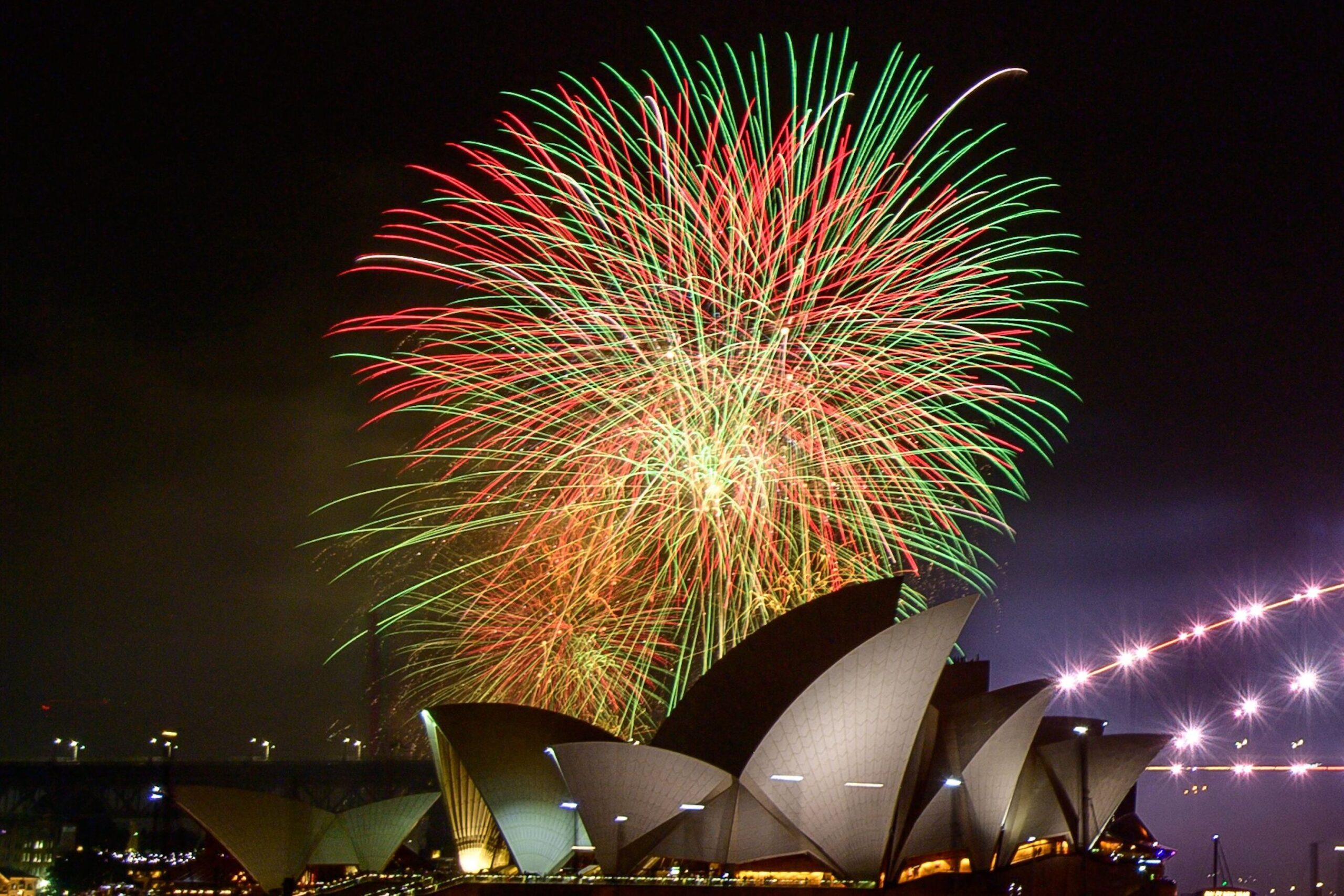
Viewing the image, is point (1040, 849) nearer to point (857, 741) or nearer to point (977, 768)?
point (977, 768)

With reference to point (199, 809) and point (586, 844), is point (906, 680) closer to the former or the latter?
point (586, 844)

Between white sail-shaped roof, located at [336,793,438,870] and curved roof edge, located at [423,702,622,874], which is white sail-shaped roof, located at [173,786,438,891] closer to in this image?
white sail-shaped roof, located at [336,793,438,870]

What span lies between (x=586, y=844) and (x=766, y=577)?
428 inches

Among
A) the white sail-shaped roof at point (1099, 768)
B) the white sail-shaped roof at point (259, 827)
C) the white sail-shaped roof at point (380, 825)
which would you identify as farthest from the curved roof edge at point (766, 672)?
the white sail-shaped roof at point (259, 827)

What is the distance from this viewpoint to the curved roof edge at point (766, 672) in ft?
115

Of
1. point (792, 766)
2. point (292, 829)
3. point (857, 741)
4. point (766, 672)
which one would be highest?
point (766, 672)

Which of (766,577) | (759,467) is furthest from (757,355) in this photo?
(766,577)

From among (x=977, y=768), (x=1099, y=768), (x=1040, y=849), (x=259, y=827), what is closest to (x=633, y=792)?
(x=977, y=768)

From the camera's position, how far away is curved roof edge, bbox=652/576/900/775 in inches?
1382

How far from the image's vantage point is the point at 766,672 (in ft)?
119

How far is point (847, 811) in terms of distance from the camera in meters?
32.7

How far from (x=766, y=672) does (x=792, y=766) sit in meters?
4.24

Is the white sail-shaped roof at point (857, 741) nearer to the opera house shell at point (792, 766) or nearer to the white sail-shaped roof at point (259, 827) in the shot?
the opera house shell at point (792, 766)

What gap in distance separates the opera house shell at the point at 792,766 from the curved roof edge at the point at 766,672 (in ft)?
0.14
